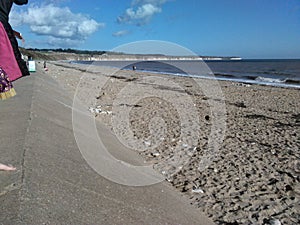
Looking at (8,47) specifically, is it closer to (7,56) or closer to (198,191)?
(7,56)

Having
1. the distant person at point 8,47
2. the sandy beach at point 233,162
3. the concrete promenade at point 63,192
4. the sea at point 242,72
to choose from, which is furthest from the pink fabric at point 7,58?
the sea at point 242,72

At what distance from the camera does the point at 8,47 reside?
2.44 meters

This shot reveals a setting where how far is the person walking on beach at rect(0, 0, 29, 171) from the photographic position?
239 centimetres

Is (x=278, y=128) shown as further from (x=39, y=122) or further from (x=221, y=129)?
(x=39, y=122)

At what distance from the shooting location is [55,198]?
7.61 ft

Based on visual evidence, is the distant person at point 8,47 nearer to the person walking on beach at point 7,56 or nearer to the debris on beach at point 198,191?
the person walking on beach at point 7,56

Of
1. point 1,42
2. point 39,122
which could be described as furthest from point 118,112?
point 1,42

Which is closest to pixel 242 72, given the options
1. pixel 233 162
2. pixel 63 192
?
pixel 233 162

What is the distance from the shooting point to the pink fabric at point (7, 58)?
2.37 m

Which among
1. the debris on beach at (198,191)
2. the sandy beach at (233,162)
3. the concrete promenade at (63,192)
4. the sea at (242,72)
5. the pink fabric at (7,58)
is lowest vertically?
the debris on beach at (198,191)

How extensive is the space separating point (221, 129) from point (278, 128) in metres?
1.78

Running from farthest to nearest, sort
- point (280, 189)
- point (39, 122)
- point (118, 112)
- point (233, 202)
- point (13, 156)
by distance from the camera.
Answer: point (118, 112) → point (39, 122) → point (280, 189) → point (233, 202) → point (13, 156)

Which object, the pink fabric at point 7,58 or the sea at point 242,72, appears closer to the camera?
the pink fabric at point 7,58

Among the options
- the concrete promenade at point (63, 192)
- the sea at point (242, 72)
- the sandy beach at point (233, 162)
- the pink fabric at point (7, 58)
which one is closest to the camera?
the concrete promenade at point (63, 192)
